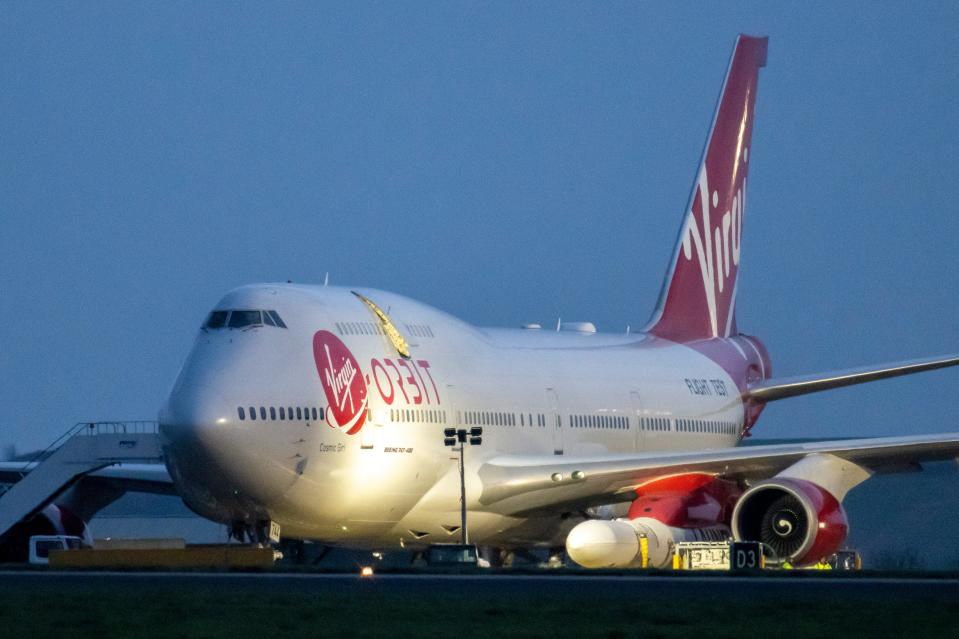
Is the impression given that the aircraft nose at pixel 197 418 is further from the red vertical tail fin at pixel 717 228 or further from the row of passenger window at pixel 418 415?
the red vertical tail fin at pixel 717 228

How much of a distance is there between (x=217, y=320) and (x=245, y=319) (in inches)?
19.0

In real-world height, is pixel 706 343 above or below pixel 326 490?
above

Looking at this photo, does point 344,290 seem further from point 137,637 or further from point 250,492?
point 137,637

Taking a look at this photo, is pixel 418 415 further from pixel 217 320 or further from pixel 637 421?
pixel 637 421

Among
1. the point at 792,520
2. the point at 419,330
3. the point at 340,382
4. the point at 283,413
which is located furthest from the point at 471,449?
the point at 792,520

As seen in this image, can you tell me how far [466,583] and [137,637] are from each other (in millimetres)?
6584

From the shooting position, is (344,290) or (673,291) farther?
(673,291)

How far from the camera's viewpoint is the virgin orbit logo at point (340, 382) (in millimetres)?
29281

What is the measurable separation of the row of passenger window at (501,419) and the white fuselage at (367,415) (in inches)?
1.4

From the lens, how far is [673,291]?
142 ft

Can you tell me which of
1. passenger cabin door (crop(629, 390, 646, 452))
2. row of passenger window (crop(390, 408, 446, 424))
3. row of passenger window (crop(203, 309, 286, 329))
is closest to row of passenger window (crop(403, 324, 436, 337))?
row of passenger window (crop(390, 408, 446, 424))

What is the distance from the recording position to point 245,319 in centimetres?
2948

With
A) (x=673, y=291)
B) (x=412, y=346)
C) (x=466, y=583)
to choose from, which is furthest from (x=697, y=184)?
(x=466, y=583)

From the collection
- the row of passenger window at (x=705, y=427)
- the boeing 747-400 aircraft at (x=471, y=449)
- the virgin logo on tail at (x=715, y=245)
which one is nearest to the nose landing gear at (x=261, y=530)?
the boeing 747-400 aircraft at (x=471, y=449)
